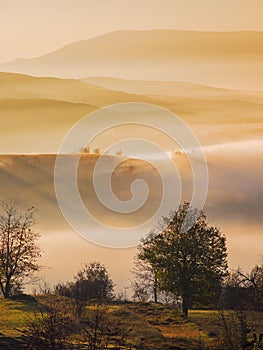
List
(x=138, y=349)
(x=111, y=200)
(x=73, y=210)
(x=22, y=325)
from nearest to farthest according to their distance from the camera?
1. (x=138, y=349)
2. (x=22, y=325)
3. (x=73, y=210)
4. (x=111, y=200)

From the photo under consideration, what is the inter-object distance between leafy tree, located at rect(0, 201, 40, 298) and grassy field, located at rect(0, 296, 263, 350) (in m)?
Result: 3.45

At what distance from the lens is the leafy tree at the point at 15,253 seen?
78.4 meters

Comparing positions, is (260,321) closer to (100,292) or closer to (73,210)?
(100,292)

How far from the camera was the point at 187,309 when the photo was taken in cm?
7231

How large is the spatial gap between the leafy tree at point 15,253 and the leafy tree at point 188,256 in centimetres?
1052

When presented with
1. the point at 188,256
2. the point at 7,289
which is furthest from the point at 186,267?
the point at 7,289

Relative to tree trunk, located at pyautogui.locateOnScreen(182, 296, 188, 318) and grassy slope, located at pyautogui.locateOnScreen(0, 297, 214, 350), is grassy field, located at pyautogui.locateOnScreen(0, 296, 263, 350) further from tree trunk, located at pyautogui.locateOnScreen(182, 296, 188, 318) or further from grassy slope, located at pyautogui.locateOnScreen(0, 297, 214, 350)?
tree trunk, located at pyautogui.locateOnScreen(182, 296, 188, 318)

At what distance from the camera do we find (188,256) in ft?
241

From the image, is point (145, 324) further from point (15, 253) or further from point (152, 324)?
point (15, 253)

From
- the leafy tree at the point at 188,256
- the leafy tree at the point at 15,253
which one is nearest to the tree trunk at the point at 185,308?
the leafy tree at the point at 188,256

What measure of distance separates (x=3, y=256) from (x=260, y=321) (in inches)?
915

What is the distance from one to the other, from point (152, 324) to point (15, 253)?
15.3 m

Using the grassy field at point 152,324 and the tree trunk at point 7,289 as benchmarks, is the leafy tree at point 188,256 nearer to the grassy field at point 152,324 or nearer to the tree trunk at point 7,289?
the grassy field at point 152,324

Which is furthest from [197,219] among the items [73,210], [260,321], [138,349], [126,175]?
[126,175]
